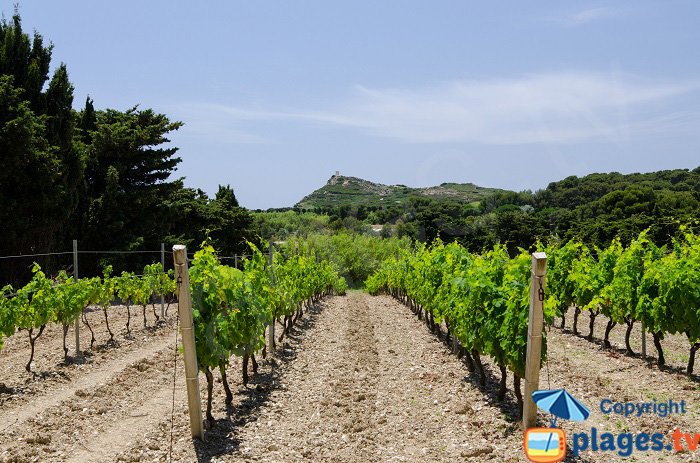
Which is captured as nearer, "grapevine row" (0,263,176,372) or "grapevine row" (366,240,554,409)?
"grapevine row" (366,240,554,409)

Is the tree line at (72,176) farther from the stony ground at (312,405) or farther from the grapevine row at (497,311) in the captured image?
the grapevine row at (497,311)

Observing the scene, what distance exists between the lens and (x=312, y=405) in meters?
8.64

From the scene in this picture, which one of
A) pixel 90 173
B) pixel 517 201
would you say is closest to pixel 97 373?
pixel 90 173

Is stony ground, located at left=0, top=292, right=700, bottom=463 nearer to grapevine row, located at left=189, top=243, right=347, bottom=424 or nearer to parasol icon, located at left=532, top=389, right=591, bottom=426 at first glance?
grapevine row, located at left=189, top=243, right=347, bottom=424

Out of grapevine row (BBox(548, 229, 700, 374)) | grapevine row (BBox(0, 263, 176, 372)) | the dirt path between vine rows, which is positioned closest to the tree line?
grapevine row (BBox(0, 263, 176, 372))

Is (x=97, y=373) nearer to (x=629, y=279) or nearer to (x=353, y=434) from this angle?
(x=353, y=434)

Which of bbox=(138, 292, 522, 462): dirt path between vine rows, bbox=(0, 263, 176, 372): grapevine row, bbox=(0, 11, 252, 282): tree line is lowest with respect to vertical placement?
bbox=(138, 292, 522, 462): dirt path between vine rows

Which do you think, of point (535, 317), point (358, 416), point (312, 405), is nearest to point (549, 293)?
point (535, 317)

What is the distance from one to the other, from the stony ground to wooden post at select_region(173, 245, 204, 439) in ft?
1.06

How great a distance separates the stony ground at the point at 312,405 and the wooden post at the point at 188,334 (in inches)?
12.7

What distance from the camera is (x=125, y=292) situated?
15.2 m

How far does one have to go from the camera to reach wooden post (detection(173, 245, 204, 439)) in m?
6.48

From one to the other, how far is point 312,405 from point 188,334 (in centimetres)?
281

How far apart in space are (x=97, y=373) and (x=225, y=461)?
5287mm
